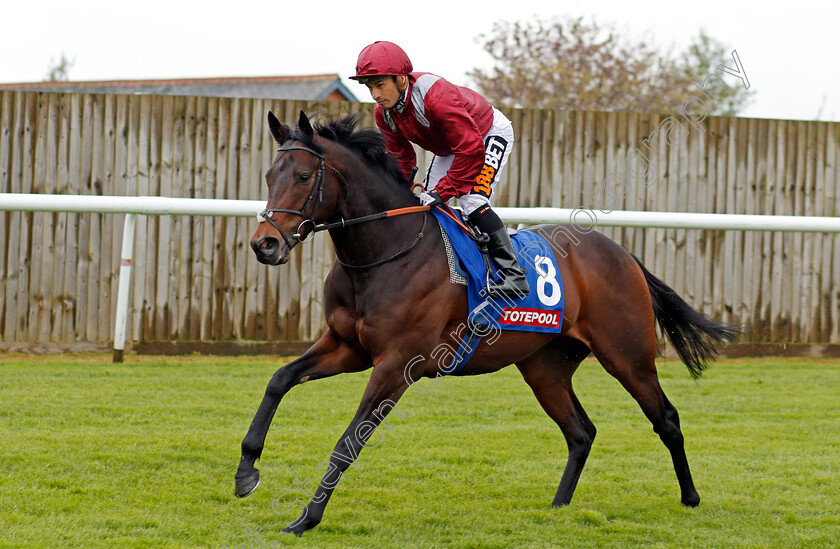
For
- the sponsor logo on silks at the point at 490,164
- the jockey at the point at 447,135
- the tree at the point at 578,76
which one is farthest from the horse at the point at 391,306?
the tree at the point at 578,76

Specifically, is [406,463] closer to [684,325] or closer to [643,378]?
[643,378]

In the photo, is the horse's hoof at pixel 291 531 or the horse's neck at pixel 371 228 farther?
the horse's neck at pixel 371 228

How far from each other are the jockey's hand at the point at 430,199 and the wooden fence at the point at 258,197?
3.77 metres

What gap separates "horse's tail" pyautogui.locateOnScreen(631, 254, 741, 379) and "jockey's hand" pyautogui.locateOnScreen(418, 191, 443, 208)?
1.40 meters

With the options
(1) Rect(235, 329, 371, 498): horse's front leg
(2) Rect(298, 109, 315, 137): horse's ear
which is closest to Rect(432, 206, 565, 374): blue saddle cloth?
(1) Rect(235, 329, 371, 498): horse's front leg

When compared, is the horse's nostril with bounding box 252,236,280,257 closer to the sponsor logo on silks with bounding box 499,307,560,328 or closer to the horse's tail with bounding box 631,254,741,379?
the sponsor logo on silks with bounding box 499,307,560,328

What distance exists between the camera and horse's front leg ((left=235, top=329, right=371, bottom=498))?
3.81m

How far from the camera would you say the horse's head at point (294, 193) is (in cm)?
359

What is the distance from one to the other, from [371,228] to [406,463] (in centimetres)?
160

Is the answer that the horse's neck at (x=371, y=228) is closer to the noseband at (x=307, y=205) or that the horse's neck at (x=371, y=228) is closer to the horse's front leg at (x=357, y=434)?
the noseband at (x=307, y=205)

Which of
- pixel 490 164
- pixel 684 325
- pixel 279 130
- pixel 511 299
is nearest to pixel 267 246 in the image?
pixel 279 130

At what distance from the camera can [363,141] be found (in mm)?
4156

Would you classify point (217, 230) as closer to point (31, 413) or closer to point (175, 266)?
point (175, 266)

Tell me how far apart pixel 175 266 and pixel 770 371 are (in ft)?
17.8
